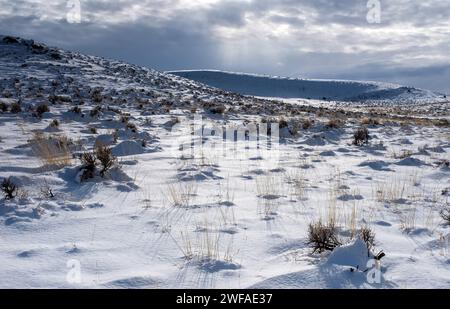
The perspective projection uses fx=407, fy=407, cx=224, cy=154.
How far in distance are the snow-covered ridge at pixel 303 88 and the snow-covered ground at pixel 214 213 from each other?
9229cm

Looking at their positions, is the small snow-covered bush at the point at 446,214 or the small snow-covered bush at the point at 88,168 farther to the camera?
the small snow-covered bush at the point at 88,168

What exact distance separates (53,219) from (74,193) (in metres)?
0.98

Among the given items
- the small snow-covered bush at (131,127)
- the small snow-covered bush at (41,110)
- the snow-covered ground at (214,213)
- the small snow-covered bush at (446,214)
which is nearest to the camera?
the snow-covered ground at (214,213)

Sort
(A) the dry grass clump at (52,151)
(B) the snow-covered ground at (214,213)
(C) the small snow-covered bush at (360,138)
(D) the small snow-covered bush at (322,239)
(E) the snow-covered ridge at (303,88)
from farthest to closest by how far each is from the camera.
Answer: (E) the snow-covered ridge at (303,88), (C) the small snow-covered bush at (360,138), (A) the dry grass clump at (52,151), (D) the small snow-covered bush at (322,239), (B) the snow-covered ground at (214,213)

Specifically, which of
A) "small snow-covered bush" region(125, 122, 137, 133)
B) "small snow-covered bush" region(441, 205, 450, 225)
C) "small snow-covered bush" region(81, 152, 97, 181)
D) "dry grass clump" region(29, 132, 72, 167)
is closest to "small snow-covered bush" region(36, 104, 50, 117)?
"small snow-covered bush" region(125, 122, 137, 133)

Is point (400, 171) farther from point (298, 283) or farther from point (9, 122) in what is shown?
point (9, 122)

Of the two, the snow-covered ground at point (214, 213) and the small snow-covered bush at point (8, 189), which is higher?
the small snow-covered bush at point (8, 189)

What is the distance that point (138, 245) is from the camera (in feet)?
12.3

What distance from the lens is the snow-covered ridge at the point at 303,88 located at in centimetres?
10175

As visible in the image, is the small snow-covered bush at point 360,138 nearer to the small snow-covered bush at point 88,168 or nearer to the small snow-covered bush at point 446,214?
the small snow-covered bush at point 446,214

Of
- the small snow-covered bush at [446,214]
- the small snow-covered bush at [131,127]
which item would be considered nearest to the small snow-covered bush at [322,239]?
the small snow-covered bush at [446,214]

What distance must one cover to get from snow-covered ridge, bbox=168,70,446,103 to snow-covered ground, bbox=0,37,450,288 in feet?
303

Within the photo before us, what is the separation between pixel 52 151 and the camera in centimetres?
759

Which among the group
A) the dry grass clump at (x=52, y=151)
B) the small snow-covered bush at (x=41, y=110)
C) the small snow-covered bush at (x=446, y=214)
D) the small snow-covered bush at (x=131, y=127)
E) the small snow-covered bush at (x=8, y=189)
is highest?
the small snow-covered bush at (x=41, y=110)
